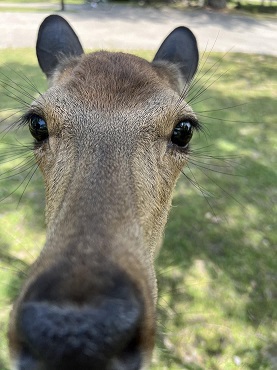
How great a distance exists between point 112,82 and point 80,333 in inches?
79.4

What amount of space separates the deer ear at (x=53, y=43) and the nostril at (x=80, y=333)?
3541 millimetres

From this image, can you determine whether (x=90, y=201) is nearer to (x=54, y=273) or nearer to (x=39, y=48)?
(x=54, y=273)

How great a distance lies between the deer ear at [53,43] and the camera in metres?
4.77

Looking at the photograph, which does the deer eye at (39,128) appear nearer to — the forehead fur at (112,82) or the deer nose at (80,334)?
the forehead fur at (112,82)

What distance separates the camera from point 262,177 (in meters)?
7.94

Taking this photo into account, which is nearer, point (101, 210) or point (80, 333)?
point (80, 333)

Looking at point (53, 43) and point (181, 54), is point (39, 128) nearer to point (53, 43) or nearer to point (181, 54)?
point (53, 43)

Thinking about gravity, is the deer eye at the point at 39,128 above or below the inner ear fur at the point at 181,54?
below

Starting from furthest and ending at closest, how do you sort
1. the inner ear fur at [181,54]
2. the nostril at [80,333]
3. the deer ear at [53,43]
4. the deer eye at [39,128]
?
Answer: 1. the deer ear at [53,43]
2. the inner ear fur at [181,54]
3. the deer eye at [39,128]
4. the nostril at [80,333]

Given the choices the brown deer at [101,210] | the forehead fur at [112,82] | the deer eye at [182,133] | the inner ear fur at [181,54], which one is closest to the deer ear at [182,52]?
the inner ear fur at [181,54]

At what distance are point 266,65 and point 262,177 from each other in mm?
8482

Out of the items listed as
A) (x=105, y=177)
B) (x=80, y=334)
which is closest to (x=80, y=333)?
(x=80, y=334)

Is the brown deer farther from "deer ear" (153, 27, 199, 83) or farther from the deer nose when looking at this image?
"deer ear" (153, 27, 199, 83)

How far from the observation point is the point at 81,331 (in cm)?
163
